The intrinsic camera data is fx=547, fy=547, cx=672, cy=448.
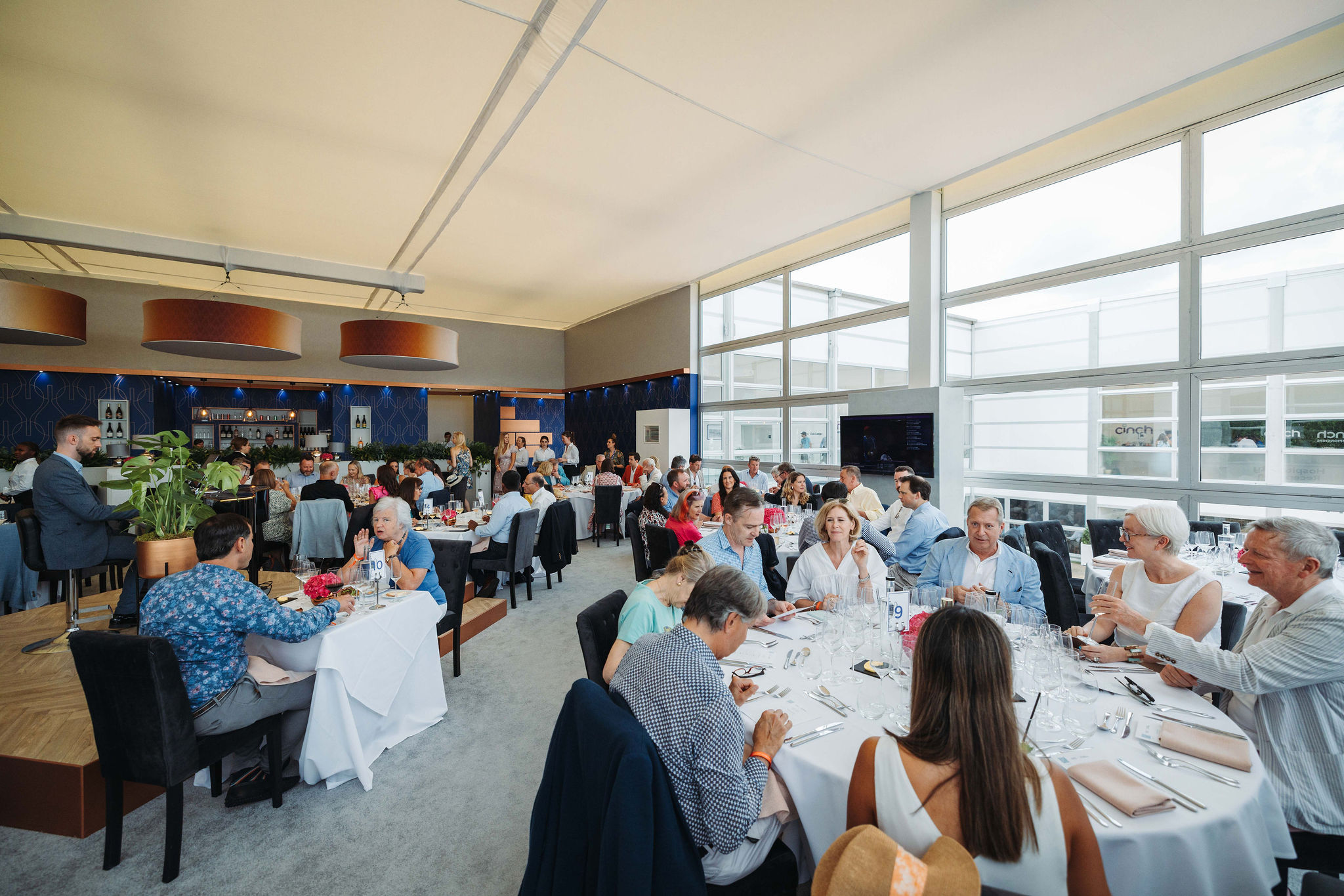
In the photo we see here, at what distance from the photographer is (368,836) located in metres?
2.46

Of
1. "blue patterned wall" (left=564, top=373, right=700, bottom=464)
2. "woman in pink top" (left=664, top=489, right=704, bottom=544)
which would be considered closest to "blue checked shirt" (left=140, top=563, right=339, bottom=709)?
"woman in pink top" (left=664, top=489, right=704, bottom=544)

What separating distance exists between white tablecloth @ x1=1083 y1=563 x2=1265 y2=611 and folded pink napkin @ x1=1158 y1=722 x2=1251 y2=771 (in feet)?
4.38

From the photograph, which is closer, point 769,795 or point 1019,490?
point 769,795

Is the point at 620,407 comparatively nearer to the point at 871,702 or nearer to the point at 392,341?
the point at 392,341

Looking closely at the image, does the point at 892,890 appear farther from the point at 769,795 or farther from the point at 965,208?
the point at 965,208

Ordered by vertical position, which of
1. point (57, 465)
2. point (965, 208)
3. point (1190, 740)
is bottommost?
point (1190, 740)

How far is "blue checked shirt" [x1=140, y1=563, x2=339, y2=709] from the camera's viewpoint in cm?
Result: 231

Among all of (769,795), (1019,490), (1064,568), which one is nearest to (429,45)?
(769,795)

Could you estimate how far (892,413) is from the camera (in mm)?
7488

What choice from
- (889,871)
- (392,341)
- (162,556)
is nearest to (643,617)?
(889,871)

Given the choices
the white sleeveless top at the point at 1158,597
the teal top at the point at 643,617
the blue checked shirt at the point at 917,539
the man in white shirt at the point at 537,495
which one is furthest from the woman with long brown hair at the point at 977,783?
the man in white shirt at the point at 537,495

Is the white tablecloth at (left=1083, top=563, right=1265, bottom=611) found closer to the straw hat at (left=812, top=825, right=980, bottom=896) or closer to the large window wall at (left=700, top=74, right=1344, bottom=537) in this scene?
the large window wall at (left=700, top=74, right=1344, bottom=537)

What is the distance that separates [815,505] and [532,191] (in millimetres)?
5372

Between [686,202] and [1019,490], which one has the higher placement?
[686,202]
